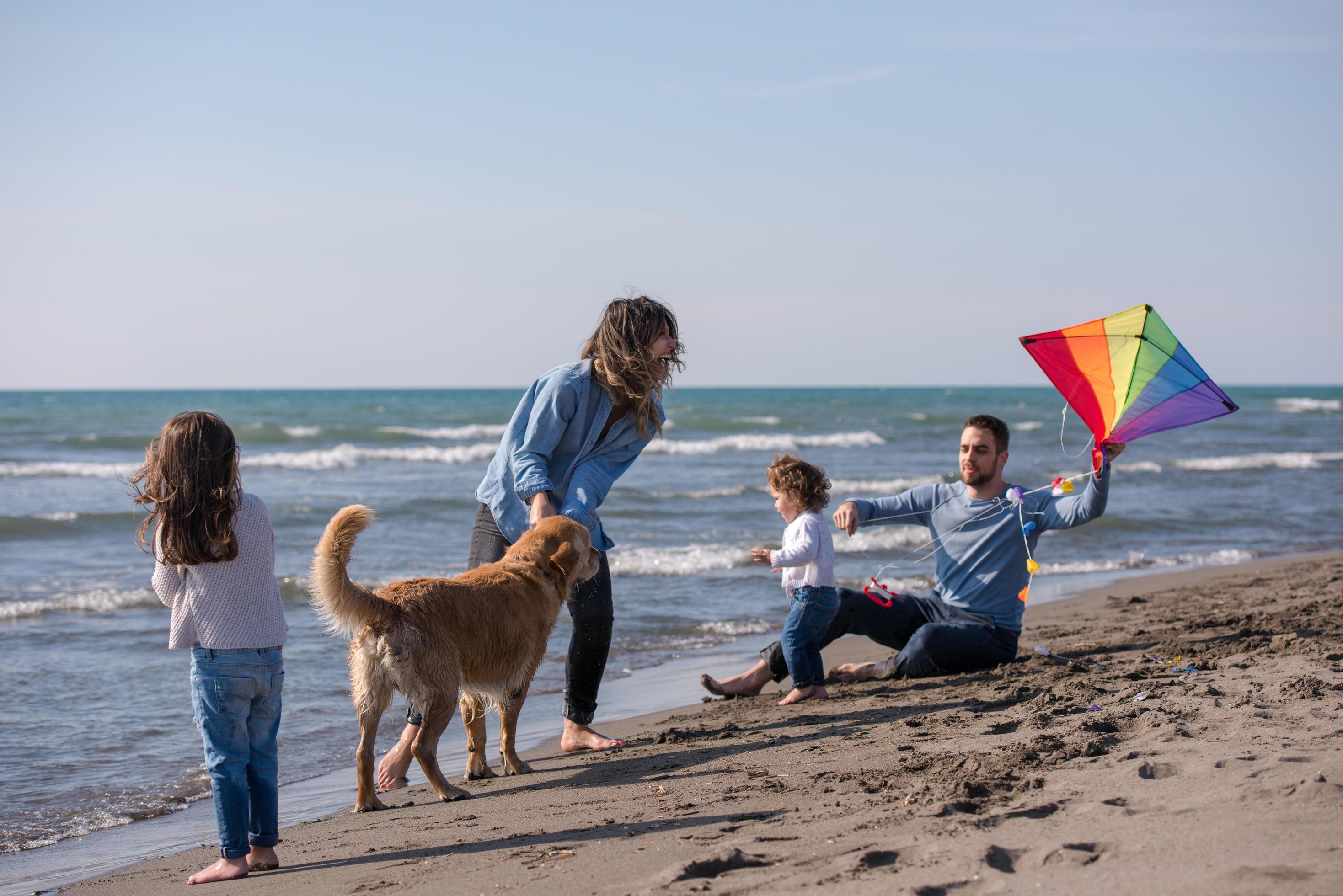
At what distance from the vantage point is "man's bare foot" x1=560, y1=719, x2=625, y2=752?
4.97 metres

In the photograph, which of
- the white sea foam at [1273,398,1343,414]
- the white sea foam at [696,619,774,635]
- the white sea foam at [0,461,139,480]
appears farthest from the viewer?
the white sea foam at [1273,398,1343,414]

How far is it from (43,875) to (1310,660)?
18.4 feet

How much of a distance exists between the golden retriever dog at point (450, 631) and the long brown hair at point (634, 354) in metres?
0.70

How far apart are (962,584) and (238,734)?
13.5 feet

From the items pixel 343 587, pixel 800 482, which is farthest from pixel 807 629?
pixel 343 587

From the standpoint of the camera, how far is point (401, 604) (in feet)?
13.2

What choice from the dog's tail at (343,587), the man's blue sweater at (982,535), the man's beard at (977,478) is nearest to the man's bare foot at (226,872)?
the dog's tail at (343,587)

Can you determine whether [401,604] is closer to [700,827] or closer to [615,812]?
[615,812]

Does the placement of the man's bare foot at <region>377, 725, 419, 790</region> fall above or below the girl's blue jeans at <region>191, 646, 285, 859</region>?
below

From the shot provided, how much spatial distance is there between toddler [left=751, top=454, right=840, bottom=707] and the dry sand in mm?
261

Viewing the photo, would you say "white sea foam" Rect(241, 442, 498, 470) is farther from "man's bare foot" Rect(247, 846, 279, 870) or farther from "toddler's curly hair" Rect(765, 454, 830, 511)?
"man's bare foot" Rect(247, 846, 279, 870)

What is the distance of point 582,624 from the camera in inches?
199

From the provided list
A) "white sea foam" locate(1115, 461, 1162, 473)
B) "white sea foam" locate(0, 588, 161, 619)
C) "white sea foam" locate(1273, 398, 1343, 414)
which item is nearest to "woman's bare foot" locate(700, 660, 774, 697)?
"white sea foam" locate(0, 588, 161, 619)

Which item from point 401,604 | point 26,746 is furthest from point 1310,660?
point 26,746
